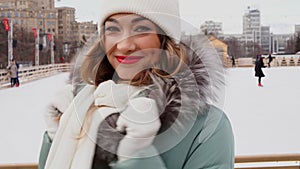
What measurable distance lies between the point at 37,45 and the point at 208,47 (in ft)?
4.39

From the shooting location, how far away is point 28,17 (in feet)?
5.51

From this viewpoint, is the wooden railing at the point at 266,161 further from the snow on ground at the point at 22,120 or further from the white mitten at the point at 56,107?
the snow on ground at the point at 22,120

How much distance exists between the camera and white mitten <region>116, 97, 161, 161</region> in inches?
13.2

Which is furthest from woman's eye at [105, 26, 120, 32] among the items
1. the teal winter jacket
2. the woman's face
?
the teal winter jacket

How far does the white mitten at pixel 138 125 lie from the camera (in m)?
0.33

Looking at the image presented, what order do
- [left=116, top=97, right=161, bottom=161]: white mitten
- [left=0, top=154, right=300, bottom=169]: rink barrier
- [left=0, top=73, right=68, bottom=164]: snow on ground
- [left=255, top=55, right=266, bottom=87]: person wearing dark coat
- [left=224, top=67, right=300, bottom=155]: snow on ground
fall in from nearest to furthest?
1. [left=116, top=97, right=161, bottom=161]: white mitten
2. [left=0, top=154, right=300, bottom=169]: rink barrier
3. [left=255, top=55, right=266, bottom=87]: person wearing dark coat
4. [left=0, top=73, right=68, bottom=164]: snow on ground
5. [left=224, top=67, right=300, bottom=155]: snow on ground

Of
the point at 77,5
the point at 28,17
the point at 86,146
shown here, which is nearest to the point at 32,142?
the point at 28,17

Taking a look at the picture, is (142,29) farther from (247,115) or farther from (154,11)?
(247,115)

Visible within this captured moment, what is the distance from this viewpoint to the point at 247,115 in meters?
2.51

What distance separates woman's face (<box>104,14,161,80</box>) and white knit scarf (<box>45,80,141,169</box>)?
21mm

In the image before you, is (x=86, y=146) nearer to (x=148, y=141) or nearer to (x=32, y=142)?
(x=148, y=141)

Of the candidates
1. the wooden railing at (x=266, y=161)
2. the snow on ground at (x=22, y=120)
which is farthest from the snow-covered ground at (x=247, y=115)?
the wooden railing at (x=266, y=161)

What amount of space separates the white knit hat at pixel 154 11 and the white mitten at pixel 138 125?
9cm

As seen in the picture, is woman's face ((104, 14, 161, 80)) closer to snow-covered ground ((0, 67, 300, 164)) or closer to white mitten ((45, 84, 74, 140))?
white mitten ((45, 84, 74, 140))
